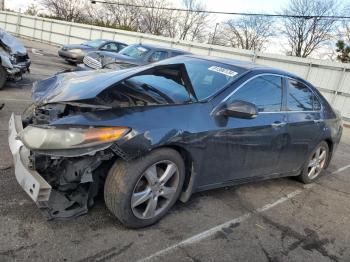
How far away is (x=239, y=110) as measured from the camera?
3.67 metres

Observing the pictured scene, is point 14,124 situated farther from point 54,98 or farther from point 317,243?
point 317,243

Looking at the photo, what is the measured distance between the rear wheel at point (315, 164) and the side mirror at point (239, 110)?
222cm

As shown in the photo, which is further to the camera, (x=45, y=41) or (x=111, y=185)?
(x=45, y=41)

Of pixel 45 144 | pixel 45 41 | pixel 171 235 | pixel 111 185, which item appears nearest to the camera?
pixel 45 144

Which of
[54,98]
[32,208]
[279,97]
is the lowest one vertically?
[32,208]

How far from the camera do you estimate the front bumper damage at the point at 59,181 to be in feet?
9.64

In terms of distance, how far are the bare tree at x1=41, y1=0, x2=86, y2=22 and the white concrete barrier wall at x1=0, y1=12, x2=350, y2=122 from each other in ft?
67.2

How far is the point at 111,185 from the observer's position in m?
3.17

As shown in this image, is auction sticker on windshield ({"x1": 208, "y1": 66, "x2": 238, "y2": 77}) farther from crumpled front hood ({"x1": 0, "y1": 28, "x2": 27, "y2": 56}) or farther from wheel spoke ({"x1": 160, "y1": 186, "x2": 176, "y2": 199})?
crumpled front hood ({"x1": 0, "y1": 28, "x2": 27, "y2": 56})

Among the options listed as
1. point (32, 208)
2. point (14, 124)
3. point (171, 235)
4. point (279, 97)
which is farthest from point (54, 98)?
point (279, 97)

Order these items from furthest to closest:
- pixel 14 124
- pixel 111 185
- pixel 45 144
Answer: pixel 14 124
pixel 111 185
pixel 45 144

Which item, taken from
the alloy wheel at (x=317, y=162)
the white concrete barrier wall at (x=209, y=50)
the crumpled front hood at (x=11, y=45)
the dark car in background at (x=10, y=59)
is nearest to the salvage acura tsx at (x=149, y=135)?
the alloy wheel at (x=317, y=162)

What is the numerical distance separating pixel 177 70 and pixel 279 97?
4.85ft

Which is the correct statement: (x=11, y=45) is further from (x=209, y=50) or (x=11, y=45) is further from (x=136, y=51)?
(x=209, y=50)
